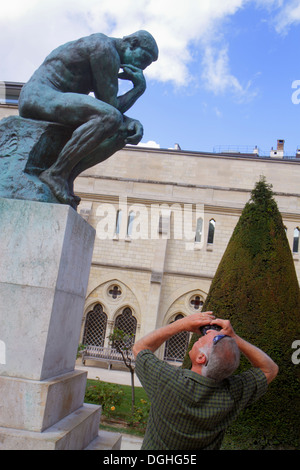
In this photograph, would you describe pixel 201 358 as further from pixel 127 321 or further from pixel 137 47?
pixel 127 321

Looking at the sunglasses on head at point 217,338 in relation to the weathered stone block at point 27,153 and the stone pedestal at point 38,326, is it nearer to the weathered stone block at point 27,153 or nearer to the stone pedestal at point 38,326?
the stone pedestal at point 38,326

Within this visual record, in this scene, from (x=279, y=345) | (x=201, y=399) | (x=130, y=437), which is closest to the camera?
(x=201, y=399)

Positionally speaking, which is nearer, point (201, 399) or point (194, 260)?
point (201, 399)

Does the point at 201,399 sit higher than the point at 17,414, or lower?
higher

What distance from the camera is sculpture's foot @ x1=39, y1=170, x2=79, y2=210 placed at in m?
2.70

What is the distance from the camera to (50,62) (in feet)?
9.37

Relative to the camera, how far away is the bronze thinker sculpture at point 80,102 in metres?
2.67

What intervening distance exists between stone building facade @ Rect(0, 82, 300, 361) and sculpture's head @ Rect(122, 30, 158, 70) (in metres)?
15.2

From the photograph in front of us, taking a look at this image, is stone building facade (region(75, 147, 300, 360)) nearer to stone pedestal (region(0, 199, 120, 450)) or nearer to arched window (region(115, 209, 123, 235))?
arched window (region(115, 209, 123, 235))

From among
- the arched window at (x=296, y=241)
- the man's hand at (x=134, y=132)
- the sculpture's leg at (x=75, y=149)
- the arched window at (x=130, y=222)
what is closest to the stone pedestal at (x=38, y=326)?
the sculpture's leg at (x=75, y=149)
